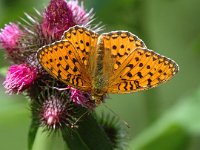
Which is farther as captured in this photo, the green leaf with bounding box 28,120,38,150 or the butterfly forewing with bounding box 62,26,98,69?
the green leaf with bounding box 28,120,38,150

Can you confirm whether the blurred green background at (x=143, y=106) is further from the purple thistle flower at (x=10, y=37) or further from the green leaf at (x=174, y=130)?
the purple thistle flower at (x=10, y=37)

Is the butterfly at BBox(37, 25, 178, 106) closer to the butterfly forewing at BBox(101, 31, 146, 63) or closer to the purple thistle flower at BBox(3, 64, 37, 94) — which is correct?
the butterfly forewing at BBox(101, 31, 146, 63)

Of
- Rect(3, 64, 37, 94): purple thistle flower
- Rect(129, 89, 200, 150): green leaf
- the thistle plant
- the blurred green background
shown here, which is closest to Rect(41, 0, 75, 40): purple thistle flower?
the thistle plant

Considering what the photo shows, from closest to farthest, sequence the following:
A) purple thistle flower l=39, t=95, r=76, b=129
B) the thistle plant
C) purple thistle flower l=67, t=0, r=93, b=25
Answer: purple thistle flower l=39, t=95, r=76, b=129, the thistle plant, purple thistle flower l=67, t=0, r=93, b=25

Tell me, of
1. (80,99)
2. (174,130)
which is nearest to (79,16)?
(80,99)

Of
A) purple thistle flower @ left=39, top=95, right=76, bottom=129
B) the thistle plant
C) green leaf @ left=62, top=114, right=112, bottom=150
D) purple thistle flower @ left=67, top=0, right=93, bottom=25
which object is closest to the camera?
purple thistle flower @ left=39, top=95, right=76, bottom=129

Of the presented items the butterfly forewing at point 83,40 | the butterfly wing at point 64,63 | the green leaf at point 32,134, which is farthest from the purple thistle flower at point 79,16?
the green leaf at point 32,134
